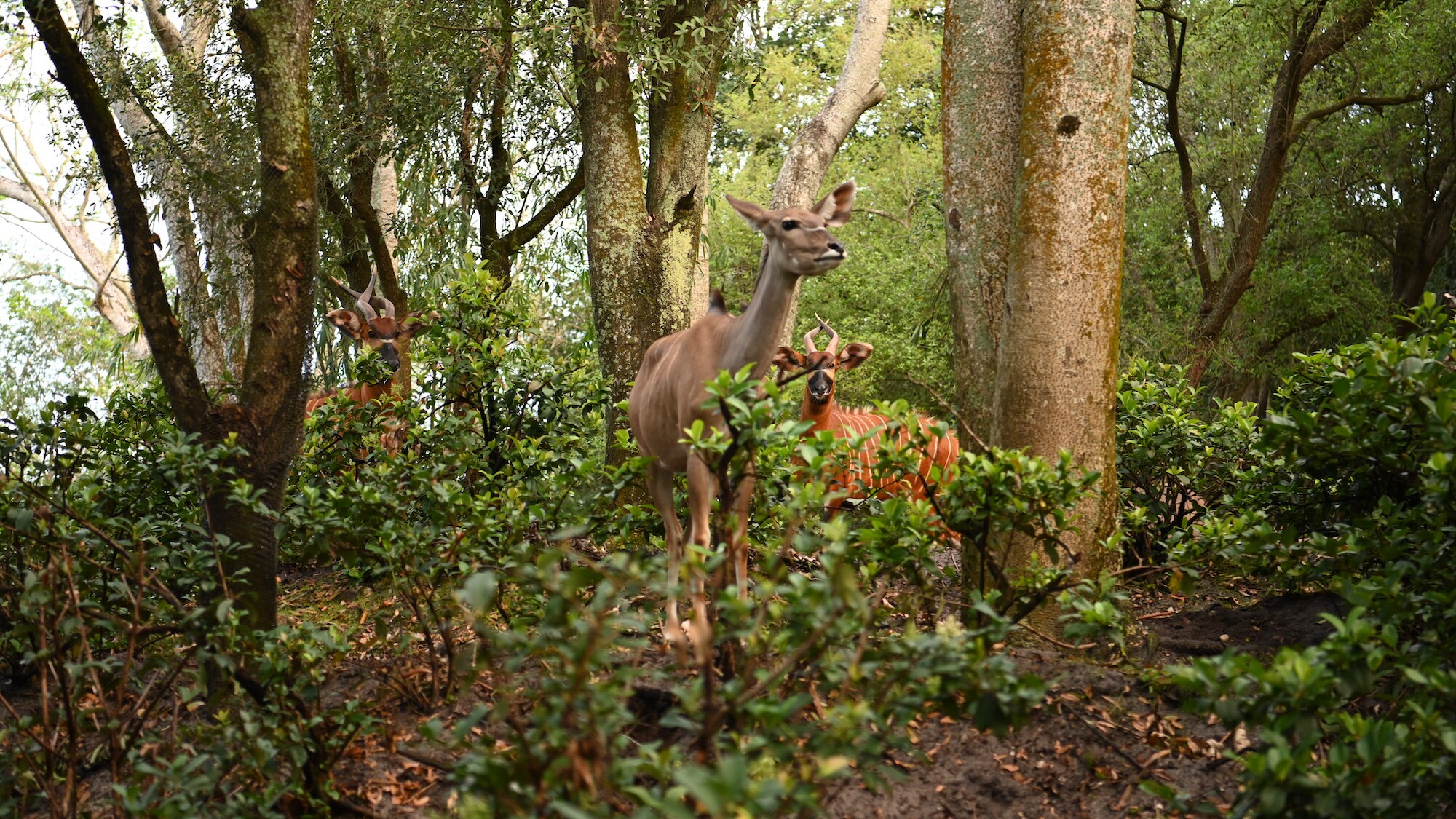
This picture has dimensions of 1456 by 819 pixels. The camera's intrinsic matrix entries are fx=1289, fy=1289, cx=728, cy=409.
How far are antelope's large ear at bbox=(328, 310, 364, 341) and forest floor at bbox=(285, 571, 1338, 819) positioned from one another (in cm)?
777

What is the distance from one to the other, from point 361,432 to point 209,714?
214cm

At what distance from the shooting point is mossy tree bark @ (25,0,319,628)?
4.61 metres

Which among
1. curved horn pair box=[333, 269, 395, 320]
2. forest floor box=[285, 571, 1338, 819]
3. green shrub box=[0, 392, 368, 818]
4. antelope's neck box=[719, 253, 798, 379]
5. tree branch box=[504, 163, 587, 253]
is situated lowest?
forest floor box=[285, 571, 1338, 819]

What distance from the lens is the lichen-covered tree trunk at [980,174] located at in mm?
5645

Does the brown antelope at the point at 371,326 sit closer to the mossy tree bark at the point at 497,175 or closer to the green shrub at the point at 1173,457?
the mossy tree bark at the point at 497,175

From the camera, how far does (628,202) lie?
7965mm

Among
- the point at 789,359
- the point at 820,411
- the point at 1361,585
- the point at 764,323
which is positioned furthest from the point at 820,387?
the point at 1361,585

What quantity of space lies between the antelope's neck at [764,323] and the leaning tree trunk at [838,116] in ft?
14.6

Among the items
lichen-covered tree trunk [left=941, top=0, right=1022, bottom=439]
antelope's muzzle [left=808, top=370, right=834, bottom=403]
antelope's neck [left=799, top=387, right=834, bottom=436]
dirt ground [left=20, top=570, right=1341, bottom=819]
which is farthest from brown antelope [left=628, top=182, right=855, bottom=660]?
antelope's neck [left=799, top=387, right=834, bottom=436]

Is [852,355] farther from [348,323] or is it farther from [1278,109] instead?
[1278,109]

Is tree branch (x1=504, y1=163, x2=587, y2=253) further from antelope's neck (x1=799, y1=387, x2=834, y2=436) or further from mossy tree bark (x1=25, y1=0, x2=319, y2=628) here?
mossy tree bark (x1=25, y1=0, x2=319, y2=628)

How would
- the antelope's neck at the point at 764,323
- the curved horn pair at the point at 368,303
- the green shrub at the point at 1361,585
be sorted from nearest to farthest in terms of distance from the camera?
the green shrub at the point at 1361,585, the antelope's neck at the point at 764,323, the curved horn pair at the point at 368,303

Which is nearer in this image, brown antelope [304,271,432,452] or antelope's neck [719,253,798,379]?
antelope's neck [719,253,798,379]

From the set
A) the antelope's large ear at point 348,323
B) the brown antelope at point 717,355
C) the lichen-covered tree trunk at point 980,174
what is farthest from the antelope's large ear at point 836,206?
the antelope's large ear at point 348,323
